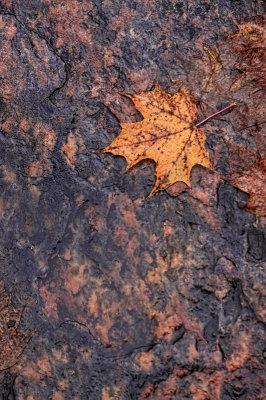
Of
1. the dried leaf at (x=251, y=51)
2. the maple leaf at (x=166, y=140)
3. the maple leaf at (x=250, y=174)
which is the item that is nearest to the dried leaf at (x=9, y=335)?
the maple leaf at (x=166, y=140)

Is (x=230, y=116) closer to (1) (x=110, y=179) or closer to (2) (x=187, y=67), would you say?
(2) (x=187, y=67)

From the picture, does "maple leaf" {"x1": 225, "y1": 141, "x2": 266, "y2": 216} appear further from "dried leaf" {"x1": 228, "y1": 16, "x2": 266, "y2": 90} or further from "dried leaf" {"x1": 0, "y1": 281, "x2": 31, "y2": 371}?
"dried leaf" {"x1": 0, "y1": 281, "x2": 31, "y2": 371}

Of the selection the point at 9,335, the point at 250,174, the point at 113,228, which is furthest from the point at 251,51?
the point at 9,335

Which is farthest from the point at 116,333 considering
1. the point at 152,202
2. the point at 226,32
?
the point at 226,32

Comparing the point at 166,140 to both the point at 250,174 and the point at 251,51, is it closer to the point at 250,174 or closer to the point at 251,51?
the point at 250,174

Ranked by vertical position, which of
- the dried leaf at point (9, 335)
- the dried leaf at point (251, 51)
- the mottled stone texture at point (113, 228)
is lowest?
the dried leaf at point (9, 335)

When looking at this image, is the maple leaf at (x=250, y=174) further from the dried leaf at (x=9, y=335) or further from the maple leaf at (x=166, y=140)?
the dried leaf at (x=9, y=335)

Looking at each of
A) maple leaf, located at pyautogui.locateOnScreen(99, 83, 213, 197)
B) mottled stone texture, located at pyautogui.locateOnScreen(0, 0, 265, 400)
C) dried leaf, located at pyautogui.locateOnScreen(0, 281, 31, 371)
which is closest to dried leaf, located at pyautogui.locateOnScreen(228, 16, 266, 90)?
mottled stone texture, located at pyautogui.locateOnScreen(0, 0, 265, 400)
